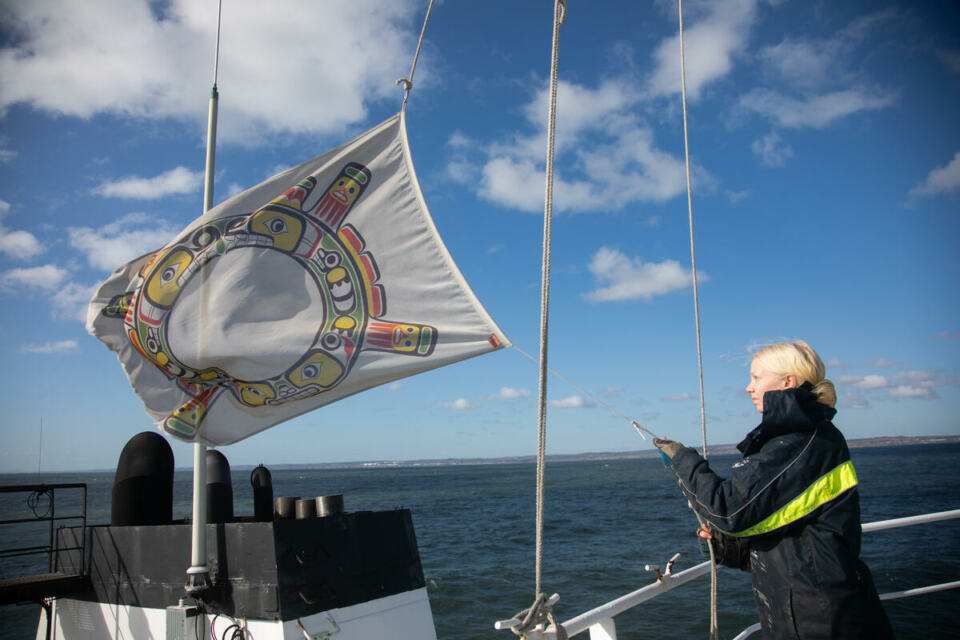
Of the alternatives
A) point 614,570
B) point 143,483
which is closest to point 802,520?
point 143,483

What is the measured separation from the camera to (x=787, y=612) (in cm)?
230

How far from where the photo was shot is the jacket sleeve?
7.49ft

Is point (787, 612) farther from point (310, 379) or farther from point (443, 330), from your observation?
point (310, 379)

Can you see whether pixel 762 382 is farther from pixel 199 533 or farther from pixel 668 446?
pixel 199 533

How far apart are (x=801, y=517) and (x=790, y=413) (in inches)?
14.8

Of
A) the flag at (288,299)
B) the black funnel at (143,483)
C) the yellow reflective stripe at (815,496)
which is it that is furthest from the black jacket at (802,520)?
the black funnel at (143,483)

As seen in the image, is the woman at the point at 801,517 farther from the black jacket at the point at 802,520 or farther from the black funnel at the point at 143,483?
the black funnel at the point at 143,483

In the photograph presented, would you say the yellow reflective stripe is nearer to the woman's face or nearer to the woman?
the woman

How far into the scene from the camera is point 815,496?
2271 millimetres

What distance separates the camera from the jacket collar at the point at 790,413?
232 centimetres

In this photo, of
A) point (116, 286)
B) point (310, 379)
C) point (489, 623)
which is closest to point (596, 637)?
point (310, 379)

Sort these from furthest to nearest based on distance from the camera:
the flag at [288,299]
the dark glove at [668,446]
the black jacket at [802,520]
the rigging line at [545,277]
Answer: the flag at [288,299], the rigging line at [545,277], the dark glove at [668,446], the black jacket at [802,520]

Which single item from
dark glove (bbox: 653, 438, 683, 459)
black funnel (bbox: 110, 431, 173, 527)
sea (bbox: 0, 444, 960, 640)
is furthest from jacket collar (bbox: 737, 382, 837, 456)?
black funnel (bbox: 110, 431, 173, 527)

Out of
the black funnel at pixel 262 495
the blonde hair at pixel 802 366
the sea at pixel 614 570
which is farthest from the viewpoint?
the sea at pixel 614 570
